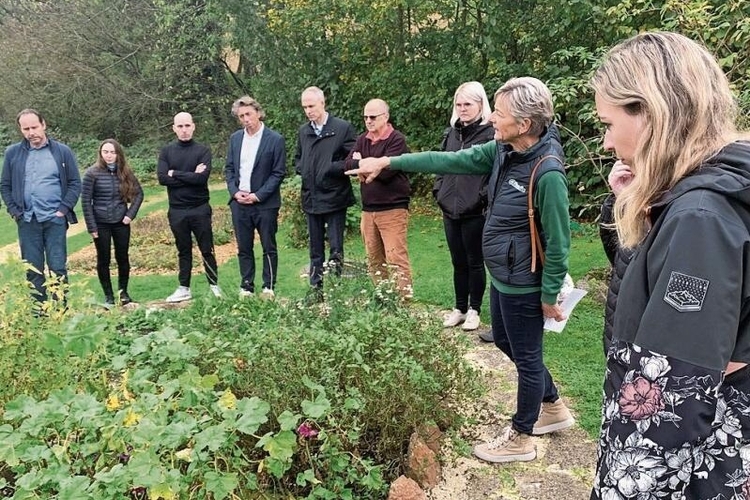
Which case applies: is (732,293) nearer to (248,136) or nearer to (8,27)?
(248,136)

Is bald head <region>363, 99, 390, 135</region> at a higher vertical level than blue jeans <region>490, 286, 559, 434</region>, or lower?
higher

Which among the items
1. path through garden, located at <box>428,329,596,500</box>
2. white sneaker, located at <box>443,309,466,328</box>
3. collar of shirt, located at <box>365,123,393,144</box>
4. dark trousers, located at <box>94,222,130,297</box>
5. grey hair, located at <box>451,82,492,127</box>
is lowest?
path through garden, located at <box>428,329,596,500</box>

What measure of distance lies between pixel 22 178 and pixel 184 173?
146 centimetres

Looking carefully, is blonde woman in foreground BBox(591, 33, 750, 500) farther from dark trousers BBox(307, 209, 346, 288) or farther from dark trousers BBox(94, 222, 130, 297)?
dark trousers BBox(94, 222, 130, 297)

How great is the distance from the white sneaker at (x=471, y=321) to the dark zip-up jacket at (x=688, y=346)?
3757 millimetres

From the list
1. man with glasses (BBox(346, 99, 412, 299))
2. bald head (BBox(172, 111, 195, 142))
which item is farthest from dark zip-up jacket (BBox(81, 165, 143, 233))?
man with glasses (BBox(346, 99, 412, 299))

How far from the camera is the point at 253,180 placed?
249 inches

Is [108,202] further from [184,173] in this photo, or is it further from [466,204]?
[466,204]

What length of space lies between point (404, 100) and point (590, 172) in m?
4.07

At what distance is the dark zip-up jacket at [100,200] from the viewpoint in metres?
6.50

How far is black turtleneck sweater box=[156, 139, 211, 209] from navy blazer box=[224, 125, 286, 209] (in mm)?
294

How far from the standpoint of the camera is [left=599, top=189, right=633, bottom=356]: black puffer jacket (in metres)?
2.15

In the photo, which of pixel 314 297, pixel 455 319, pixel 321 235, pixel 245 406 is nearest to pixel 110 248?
pixel 321 235

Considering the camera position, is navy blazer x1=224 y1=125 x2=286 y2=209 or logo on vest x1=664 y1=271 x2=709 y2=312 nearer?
logo on vest x1=664 y1=271 x2=709 y2=312
